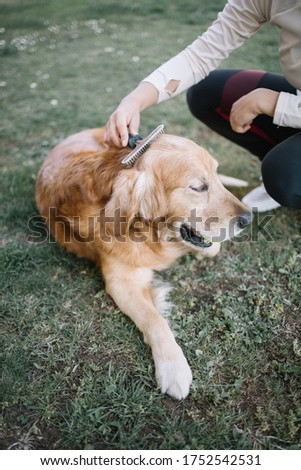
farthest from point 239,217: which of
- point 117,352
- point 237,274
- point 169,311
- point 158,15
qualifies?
point 158,15

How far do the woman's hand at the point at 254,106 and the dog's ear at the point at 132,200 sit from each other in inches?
26.1

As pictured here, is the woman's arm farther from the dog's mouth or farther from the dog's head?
the dog's mouth

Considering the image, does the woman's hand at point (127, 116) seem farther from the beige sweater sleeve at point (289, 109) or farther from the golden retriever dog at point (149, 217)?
the beige sweater sleeve at point (289, 109)

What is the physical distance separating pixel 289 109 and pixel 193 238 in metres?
0.87

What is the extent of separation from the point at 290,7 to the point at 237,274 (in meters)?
1.49

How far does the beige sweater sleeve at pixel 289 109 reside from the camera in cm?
203

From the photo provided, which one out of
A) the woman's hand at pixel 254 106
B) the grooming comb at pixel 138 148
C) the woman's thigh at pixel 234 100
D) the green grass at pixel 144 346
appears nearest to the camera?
the green grass at pixel 144 346

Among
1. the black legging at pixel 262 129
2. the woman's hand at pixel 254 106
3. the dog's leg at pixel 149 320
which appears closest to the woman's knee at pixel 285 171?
the black legging at pixel 262 129

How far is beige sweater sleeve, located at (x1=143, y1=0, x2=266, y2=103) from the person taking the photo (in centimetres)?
224

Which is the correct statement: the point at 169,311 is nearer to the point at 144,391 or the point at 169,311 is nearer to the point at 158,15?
the point at 144,391

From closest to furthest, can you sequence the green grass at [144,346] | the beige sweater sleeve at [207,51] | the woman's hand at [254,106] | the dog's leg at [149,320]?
the green grass at [144,346]
the dog's leg at [149,320]
the woman's hand at [254,106]
the beige sweater sleeve at [207,51]

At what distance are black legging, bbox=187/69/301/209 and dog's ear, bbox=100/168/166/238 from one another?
2.16 feet

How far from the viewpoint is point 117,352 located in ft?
6.72

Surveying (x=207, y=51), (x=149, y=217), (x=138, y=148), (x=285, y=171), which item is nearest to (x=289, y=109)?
(x=285, y=171)
